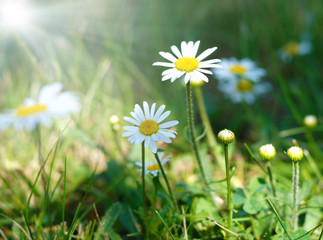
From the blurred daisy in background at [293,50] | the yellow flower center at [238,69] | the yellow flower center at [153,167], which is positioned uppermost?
the blurred daisy in background at [293,50]

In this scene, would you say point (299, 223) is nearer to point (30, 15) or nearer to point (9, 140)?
point (9, 140)

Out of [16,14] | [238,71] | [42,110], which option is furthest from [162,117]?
[16,14]

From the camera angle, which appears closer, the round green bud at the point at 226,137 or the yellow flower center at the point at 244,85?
the round green bud at the point at 226,137

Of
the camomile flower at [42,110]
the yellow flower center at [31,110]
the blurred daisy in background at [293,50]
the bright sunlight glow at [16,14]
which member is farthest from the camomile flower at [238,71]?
the bright sunlight glow at [16,14]

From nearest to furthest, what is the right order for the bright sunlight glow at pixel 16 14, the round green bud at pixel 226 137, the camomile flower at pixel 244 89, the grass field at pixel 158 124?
the round green bud at pixel 226 137 → the grass field at pixel 158 124 → the bright sunlight glow at pixel 16 14 → the camomile flower at pixel 244 89

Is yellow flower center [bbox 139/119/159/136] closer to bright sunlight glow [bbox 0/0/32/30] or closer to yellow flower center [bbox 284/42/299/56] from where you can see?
bright sunlight glow [bbox 0/0/32/30]

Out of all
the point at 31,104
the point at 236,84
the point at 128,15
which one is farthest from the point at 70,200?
the point at 128,15

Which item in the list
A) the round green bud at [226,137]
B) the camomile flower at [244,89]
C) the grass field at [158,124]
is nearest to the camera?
the round green bud at [226,137]

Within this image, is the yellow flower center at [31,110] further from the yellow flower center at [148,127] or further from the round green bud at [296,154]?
the round green bud at [296,154]
